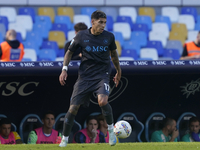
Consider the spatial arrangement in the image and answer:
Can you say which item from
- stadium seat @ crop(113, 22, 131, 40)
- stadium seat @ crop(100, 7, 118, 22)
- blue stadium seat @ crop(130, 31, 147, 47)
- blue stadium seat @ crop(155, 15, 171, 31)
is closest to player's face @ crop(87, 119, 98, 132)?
blue stadium seat @ crop(130, 31, 147, 47)

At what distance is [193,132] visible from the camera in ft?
24.8

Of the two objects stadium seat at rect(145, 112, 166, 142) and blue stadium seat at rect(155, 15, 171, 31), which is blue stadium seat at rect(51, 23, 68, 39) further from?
stadium seat at rect(145, 112, 166, 142)

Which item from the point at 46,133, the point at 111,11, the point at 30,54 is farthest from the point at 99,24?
the point at 111,11

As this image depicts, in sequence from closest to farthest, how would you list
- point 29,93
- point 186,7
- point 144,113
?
point 29,93 < point 144,113 < point 186,7

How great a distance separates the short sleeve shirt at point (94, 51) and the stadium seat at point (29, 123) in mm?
2417

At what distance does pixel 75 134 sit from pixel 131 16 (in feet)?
21.7

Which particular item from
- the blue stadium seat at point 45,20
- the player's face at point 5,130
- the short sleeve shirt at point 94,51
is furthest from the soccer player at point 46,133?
the blue stadium seat at point 45,20

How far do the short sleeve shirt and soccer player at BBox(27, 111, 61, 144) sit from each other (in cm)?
218

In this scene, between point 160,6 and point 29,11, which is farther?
point 160,6

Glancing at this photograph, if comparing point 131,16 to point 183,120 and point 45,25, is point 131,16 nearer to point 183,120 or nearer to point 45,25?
point 45,25

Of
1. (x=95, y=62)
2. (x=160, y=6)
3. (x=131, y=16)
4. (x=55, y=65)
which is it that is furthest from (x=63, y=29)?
(x=95, y=62)

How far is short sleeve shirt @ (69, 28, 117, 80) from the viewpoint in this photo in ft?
16.5

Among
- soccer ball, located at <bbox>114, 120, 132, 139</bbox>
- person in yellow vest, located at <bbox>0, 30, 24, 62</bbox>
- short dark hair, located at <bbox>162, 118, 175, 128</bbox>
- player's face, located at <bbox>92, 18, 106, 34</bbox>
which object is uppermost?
person in yellow vest, located at <bbox>0, 30, 24, 62</bbox>

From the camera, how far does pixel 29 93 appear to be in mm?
7148
